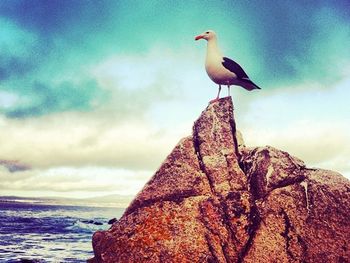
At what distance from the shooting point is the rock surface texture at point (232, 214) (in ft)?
28.5

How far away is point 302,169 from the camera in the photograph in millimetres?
9875

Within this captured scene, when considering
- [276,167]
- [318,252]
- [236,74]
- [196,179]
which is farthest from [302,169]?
[236,74]

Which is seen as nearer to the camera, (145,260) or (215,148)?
(145,260)

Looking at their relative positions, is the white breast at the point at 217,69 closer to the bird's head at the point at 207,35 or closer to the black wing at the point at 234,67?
the black wing at the point at 234,67

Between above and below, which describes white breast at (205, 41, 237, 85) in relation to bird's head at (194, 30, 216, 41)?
below

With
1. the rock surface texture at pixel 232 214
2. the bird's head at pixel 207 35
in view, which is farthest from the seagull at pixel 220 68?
the rock surface texture at pixel 232 214

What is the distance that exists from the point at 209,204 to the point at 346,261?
3.33 meters

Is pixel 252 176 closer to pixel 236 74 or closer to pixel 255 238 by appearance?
pixel 255 238

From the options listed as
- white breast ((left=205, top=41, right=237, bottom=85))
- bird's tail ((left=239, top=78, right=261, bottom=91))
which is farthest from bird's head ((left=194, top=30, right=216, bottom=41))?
bird's tail ((left=239, top=78, right=261, bottom=91))

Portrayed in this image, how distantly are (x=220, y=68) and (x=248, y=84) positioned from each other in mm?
1174

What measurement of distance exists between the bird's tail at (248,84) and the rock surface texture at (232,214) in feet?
8.69

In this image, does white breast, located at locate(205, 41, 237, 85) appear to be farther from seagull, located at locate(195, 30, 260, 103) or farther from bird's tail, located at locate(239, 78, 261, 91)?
bird's tail, located at locate(239, 78, 261, 91)

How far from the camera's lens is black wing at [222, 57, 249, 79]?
37.9ft

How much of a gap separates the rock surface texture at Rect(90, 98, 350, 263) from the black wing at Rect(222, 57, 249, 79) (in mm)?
2692
